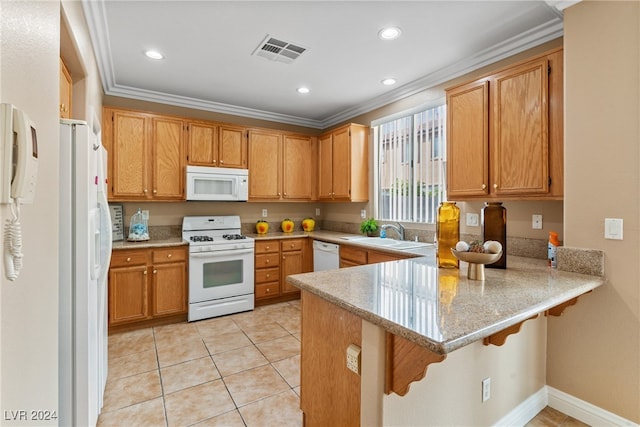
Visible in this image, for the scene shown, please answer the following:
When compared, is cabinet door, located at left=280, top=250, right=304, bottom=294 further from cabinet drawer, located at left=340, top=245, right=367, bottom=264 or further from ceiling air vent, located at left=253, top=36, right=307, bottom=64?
ceiling air vent, located at left=253, top=36, right=307, bottom=64

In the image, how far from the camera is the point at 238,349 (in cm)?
280

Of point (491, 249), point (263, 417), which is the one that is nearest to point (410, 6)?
point (491, 249)

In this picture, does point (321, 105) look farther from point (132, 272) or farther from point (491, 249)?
point (491, 249)

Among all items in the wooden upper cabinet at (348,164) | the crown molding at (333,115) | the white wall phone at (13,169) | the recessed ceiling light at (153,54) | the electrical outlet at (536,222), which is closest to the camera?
the white wall phone at (13,169)

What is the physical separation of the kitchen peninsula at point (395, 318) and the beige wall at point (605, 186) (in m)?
0.22

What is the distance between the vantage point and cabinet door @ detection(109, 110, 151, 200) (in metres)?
3.35

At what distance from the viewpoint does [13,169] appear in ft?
2.30

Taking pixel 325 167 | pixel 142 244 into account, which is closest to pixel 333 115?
pixel 325 167

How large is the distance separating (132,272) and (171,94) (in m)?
2.13

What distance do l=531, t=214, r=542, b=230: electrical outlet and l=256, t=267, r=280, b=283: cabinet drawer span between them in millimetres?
2838

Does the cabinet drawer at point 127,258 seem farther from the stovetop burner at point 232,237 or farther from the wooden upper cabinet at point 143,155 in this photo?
the stovetop burner at point 232,237

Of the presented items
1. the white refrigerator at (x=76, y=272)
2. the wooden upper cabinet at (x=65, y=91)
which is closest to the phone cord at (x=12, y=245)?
the white refrigerator at (x=76, y=272)

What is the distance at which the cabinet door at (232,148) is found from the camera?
13.1 feet

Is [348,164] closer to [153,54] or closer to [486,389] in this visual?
[153,54]
